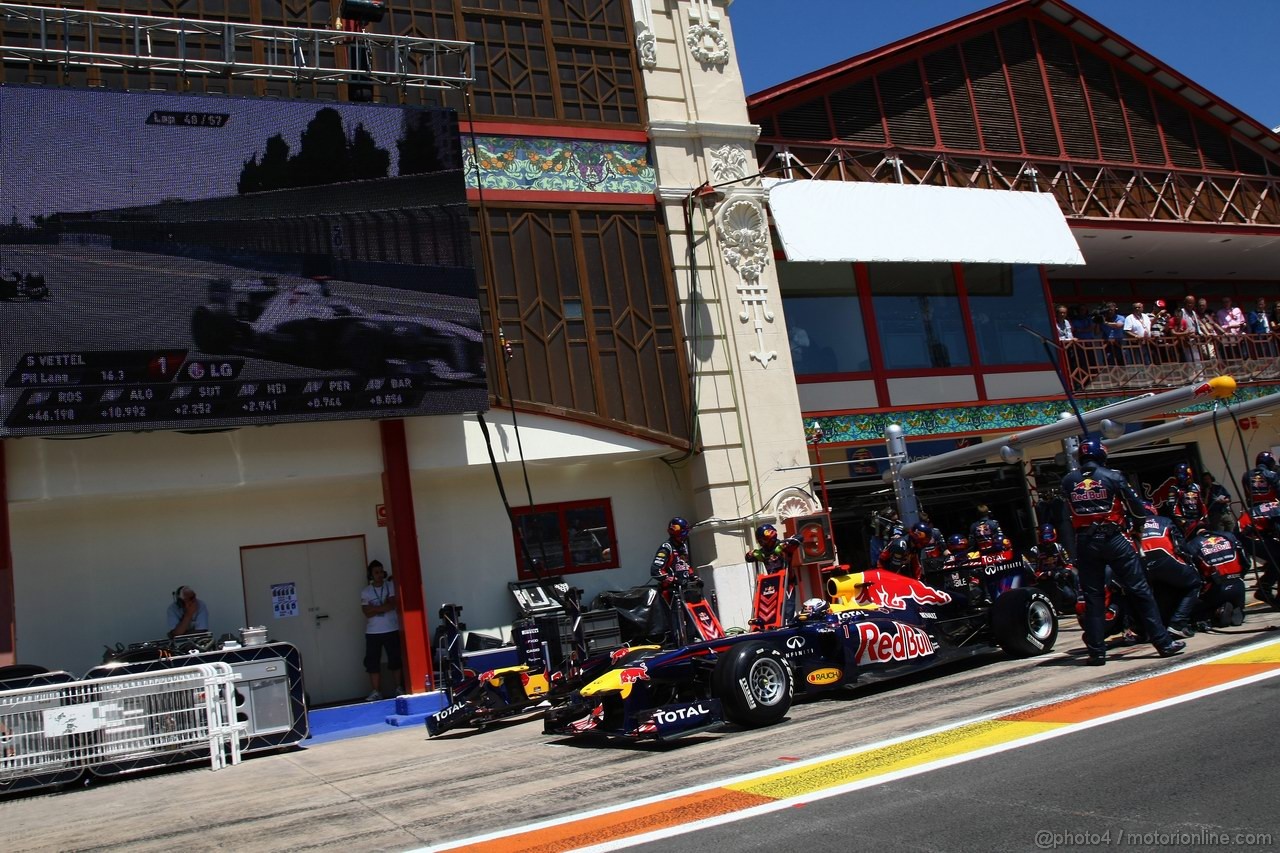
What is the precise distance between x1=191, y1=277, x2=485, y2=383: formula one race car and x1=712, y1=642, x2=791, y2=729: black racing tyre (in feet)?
22.4

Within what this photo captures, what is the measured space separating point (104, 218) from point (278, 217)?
2063 mm

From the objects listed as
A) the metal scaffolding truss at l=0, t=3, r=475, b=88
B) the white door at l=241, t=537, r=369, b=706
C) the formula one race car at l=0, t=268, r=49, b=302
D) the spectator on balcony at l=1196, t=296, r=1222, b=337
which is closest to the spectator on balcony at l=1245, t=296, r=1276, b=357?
the spectator on balcony at l=1196, t=296, r=1222, b=337

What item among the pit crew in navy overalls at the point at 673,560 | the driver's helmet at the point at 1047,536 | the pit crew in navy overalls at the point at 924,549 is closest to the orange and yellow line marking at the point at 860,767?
the pit crew in navy overalls at the point at 673,560

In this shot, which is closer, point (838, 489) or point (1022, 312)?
point (838, 489)

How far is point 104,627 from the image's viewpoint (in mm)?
14836

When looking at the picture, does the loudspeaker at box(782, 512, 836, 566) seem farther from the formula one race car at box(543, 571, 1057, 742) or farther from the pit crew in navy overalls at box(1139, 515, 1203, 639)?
the pit crew in navy overalls at box(1139, 515, 1203, 639)

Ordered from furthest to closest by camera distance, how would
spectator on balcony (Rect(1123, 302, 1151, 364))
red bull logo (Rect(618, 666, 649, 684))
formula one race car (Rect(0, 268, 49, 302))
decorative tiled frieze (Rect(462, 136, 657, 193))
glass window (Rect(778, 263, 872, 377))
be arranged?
spectator on balcony (Rect(1123, 302, 1151, 364)), glass window (Rect(778, 263, 872, 377)), decorative tiled frieze (Rect(462, 136, 657, 193)), formula one race car (Rect(0, 268, 49, 302)), red bull logo (Rect(618, 666, 649, 684))

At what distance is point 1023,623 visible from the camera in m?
12.0

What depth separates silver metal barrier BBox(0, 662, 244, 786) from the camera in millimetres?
10961

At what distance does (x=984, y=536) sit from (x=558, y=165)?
29.0 ft

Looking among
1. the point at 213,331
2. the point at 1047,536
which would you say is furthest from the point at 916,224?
the point at 213,331

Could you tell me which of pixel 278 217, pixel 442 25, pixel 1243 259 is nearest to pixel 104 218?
pixel 278 217

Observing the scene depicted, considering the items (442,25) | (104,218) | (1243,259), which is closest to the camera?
(104,218)

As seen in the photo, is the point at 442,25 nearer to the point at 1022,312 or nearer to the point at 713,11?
the point at 713,11
